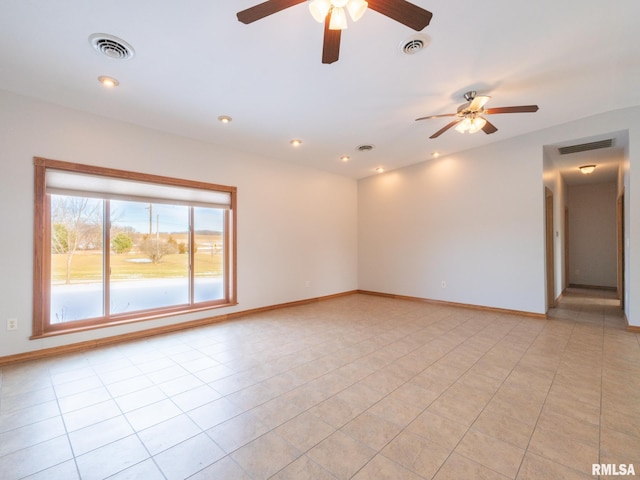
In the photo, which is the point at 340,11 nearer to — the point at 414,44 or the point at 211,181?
the point at 414,44

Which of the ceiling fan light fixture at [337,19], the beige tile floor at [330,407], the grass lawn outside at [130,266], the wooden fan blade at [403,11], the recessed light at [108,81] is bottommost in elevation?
the beige tile floor at [330,407]

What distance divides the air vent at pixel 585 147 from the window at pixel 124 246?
5.74 meters

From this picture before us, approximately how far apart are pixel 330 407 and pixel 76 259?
11.9ft

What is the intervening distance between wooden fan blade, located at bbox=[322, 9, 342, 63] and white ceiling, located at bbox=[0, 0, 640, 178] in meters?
0.48

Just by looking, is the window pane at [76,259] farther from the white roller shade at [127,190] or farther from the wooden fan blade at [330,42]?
the wooden fan blade at [330,42]

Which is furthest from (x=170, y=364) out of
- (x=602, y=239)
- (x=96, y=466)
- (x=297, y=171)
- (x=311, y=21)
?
Result: (x=602, y=239)

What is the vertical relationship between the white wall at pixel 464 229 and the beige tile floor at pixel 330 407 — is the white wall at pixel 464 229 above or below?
above

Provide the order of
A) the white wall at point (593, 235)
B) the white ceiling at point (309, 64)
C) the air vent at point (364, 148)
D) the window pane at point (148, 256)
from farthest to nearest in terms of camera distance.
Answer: the white wall at point (593, 235)
the air vent at point (364, 148)
the window pane at point (148, 256)
the white ceiling at point (309, 64)

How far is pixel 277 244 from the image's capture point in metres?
5.47

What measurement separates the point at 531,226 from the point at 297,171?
→ 4.37 metres

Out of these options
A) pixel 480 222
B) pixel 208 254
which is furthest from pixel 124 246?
pixel 480 222

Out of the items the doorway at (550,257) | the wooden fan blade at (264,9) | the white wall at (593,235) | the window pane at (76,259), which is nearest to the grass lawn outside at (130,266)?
the window pane at (76,259)

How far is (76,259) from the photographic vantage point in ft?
11.6

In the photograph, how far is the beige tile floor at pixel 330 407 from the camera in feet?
5.30
